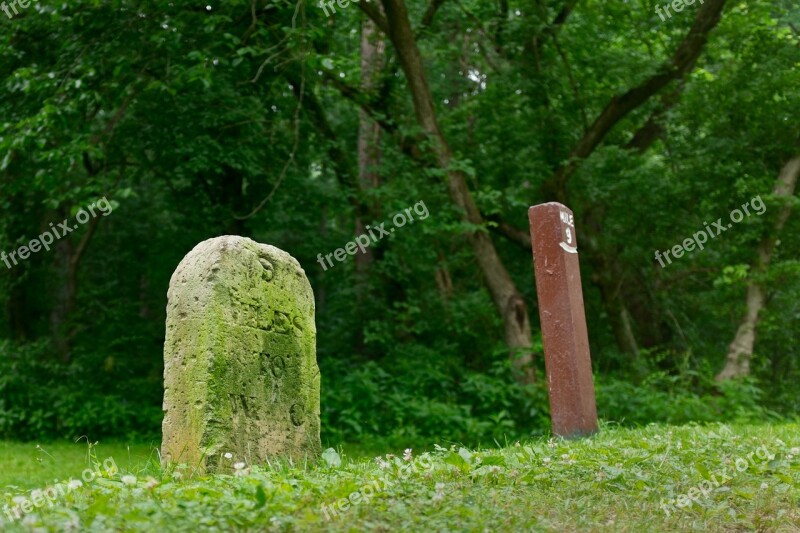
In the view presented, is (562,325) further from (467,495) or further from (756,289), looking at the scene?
(756,289)

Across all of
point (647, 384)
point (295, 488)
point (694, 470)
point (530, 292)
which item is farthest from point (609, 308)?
point (295, 488)

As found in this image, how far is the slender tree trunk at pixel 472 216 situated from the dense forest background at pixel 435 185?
43 mm

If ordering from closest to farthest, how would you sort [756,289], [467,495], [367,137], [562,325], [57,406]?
1. [467,495]
2. [562,325]
3. [57,406]
4. [756,289]
5. [367,137]

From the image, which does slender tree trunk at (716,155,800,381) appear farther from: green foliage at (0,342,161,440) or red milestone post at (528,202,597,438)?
green foliage at (0,342,161,440)

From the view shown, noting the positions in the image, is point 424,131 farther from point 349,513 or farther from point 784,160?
point 349,513

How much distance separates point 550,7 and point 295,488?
12.2m

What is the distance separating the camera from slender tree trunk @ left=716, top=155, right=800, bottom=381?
14.8 metres

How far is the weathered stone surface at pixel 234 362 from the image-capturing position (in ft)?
18.6

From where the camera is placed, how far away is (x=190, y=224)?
51.4 feet

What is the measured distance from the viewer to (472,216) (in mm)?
13344

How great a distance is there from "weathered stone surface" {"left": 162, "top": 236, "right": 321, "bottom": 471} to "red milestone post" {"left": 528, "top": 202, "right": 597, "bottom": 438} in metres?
2.65

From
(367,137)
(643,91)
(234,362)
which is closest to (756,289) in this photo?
(643,91)

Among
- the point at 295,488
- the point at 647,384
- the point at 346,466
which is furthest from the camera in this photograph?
the point at 647,384

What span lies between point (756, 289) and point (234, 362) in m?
12.2
